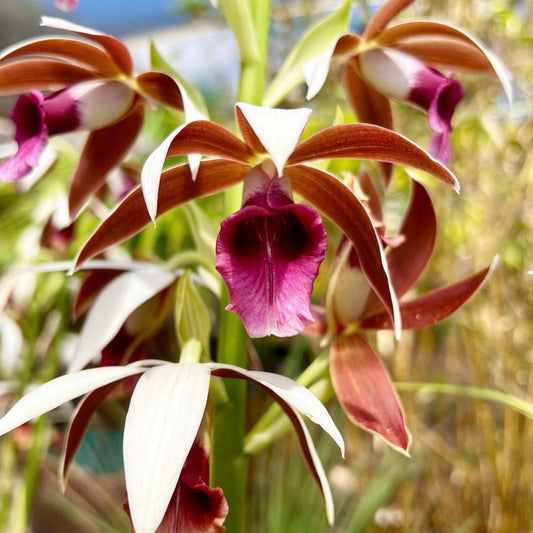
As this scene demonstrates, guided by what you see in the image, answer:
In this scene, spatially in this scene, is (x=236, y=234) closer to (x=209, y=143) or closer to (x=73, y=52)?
(x=209, y=143)

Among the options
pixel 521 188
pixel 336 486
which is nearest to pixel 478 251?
pixel 521 188

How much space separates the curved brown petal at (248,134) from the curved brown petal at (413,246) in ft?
0.58

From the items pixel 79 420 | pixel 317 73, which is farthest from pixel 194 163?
pixel 79 420

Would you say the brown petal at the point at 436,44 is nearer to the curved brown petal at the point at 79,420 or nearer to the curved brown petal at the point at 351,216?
the curved brown petal at the point at 351,216

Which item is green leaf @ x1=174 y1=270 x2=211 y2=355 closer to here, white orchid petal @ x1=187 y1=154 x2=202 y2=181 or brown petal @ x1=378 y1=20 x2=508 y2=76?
white orchid petal @ x1=187 y1=154 x2=202 y2=181

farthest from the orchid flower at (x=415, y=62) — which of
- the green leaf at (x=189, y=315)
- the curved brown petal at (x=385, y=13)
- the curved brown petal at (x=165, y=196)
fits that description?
the green leaf at (x=189, y=315)

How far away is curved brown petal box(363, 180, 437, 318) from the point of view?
1.98ft

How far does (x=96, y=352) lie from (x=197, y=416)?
0.18 m

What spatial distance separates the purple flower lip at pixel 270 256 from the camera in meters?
0.44

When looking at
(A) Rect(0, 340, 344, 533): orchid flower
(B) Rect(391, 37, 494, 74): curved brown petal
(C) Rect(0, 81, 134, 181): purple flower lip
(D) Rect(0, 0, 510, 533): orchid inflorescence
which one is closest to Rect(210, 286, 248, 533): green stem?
(D) Rect(0, 0, 510, 533): orchid inflorescence

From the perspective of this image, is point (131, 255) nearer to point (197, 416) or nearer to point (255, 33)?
point (255, 33)

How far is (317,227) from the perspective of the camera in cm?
46

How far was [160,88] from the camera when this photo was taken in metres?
0.58

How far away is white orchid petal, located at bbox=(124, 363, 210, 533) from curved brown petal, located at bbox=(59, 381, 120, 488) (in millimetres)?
70
